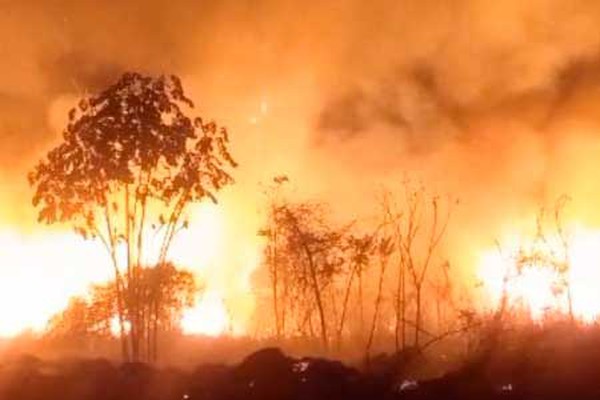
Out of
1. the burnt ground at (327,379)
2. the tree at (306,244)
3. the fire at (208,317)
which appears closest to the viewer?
the burnt ground at (327,379)

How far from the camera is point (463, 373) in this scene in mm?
24375

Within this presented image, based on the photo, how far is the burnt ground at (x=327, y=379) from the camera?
2350 cm

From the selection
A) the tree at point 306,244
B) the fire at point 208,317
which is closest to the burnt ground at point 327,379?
the tree at point 306,244

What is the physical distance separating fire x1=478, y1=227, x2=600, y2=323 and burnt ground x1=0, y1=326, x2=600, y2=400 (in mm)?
14363

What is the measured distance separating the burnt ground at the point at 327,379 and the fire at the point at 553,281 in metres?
14.4

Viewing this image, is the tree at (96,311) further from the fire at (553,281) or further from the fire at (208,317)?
the fire at (553,281)

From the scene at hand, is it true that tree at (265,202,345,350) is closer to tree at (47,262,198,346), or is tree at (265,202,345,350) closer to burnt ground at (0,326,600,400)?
tree at (47,262,198,346)

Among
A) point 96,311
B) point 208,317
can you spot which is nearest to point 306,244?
point 96,311

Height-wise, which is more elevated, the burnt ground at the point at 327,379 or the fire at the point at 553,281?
the fire at the point at 553,281

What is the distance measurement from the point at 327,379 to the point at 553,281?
23.0m

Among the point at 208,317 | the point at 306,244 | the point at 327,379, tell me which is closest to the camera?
the point at 327,379

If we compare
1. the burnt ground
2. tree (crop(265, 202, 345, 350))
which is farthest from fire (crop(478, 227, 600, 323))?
the burnt ground

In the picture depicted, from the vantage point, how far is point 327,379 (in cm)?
2503

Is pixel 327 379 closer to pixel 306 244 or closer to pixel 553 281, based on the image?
pixel 306 244
